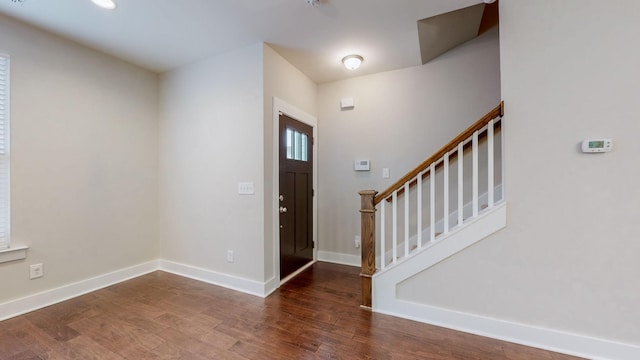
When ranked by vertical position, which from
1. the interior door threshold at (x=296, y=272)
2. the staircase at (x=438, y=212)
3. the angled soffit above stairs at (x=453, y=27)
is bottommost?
the interior door threshold at (x=296, y=272)

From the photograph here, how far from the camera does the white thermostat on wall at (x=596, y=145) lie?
1.65 meters

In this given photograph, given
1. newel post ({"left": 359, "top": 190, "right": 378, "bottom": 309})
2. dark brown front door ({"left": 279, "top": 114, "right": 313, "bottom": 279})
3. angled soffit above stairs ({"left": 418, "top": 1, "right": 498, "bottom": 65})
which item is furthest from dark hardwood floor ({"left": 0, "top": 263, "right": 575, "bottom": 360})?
angled soffit above stairs ({"left": 418, "top": 1, "right": 498, "bottom": 65})

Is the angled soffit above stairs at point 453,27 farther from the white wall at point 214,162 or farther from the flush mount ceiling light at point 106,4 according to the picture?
the flush mount ceiling light at point 106,4

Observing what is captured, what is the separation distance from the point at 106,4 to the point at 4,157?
1576 mm

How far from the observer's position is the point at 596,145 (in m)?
1.67

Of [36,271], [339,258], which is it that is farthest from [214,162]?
[339,258]

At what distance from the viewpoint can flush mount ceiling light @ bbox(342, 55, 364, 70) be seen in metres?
2.92

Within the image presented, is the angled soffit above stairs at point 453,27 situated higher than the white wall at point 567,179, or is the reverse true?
the angled soffit above stairs at point 453,27

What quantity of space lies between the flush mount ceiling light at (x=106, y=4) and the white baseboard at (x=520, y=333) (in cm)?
341

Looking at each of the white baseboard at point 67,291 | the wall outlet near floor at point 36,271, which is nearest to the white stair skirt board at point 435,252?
the white baseboard at point 67,291

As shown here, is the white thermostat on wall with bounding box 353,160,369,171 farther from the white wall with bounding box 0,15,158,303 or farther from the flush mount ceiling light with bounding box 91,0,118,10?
the flush mount ceiling light with bounding box 91,0,118,10

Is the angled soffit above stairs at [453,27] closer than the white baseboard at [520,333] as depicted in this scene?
No

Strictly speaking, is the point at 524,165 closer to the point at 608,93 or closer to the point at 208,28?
the point at 608,93

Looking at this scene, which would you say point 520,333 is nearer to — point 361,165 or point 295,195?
point 361,165
